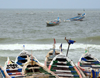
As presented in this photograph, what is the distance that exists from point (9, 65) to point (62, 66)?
3.15 m

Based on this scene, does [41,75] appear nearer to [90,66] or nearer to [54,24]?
[90,66]

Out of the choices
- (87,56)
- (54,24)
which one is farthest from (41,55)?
(54,24)

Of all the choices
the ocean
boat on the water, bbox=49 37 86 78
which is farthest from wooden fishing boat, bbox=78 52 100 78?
the ocean

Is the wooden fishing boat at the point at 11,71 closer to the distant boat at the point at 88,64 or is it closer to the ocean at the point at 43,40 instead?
the ocean at the point at 43,40

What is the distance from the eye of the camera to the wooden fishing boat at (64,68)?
11.7m

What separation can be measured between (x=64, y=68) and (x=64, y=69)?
62 mm

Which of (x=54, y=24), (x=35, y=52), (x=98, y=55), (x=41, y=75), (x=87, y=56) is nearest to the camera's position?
(x=41, y=75)

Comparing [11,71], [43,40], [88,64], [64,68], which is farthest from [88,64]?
[43,40]

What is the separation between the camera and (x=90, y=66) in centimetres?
1306

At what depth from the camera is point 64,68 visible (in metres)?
12.6

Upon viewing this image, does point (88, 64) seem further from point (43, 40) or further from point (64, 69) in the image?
point (43, 40)

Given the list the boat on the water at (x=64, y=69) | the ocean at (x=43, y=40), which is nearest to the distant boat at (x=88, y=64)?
the boat on the water at (x=64, y=69)

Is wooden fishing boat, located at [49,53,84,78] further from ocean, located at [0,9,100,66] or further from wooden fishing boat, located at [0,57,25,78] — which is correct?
ocean, located at [0,9,100,66]

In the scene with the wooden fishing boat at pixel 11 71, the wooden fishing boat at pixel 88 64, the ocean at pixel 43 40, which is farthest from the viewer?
the ocean at pixel 43 40
